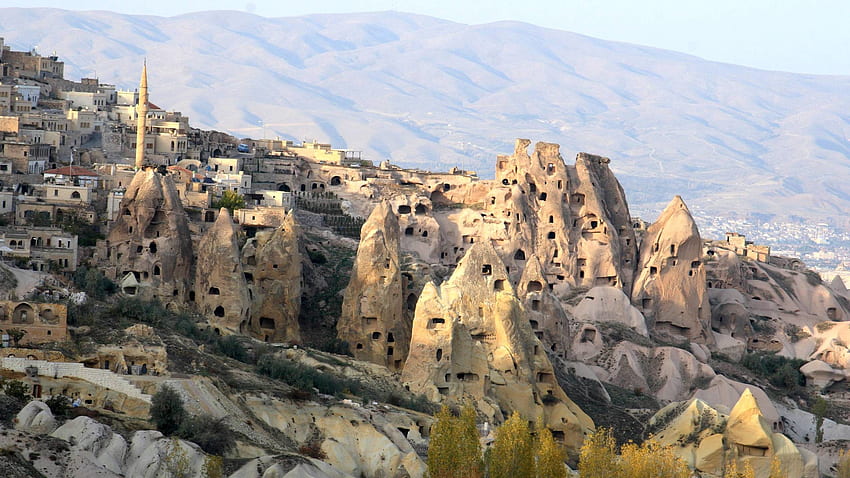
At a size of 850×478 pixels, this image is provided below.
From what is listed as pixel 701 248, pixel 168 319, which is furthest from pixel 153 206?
pixel 701 248

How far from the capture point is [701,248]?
4023 inches

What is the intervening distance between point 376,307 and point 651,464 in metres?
20.9

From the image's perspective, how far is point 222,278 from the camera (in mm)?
75312

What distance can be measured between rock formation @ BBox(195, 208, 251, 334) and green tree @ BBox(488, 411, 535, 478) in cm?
1986

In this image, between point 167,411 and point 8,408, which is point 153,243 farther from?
point 8,408

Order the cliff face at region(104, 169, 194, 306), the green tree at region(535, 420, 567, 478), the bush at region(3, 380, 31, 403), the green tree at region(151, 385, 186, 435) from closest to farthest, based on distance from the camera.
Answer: the bush at region(3, 380, 31, 403), the green tree at region(151, 385, 186, 435), the green tree at region(535, 420, 567, 478), the cliff face at region(104, 169, 194, 306)

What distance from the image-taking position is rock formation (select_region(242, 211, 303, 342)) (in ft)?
253

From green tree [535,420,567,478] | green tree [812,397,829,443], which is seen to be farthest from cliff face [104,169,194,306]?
green tree [812,397,829,443]

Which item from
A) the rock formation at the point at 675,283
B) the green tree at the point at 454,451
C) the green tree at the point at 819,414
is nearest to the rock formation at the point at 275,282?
the green tree at the point at 454,451

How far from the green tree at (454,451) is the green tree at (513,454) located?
19.7 inches

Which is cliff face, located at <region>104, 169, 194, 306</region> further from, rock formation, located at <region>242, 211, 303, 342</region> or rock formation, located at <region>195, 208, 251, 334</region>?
rock formation, located at <region>242, 211, 303, 342</region>

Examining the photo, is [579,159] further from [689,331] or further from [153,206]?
[153,206]

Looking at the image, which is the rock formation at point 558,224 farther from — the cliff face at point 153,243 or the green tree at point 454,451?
the green tree at point 454,451

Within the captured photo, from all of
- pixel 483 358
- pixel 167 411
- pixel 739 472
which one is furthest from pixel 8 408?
pixel 739 472
